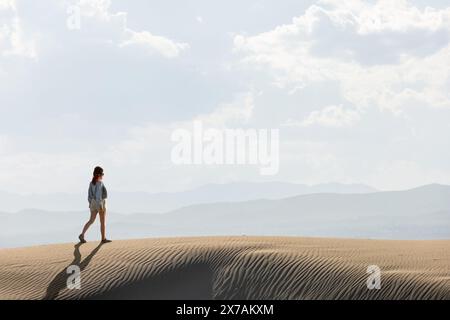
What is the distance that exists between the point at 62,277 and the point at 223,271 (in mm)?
4023

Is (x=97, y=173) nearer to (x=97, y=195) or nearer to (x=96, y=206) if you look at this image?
(x=97, y=195)

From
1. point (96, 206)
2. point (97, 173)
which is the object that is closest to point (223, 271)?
point (96, 206)

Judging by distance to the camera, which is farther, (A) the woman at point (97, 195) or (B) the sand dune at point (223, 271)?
(A) the woman at point (97, 195)

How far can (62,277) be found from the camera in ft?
67.0

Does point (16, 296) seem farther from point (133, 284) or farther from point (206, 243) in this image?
point (206, 243)

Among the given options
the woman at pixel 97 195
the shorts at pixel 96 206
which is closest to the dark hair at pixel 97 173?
the woman at pixel 97 195

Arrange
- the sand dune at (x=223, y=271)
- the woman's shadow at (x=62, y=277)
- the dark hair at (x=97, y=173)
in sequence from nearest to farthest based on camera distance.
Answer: the sand dune at (x=223, y=271) < the woman's shadow at (x=62, y=277) < the dark hair at (x=97, y=173)

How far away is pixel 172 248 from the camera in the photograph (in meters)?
22.1

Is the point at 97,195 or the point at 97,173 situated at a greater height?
the point at 97,173

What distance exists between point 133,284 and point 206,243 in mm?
2849

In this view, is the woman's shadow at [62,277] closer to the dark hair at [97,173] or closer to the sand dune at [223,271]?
the sand dune at [223,271]

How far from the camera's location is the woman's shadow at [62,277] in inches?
773

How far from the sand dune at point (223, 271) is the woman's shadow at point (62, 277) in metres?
0.02
